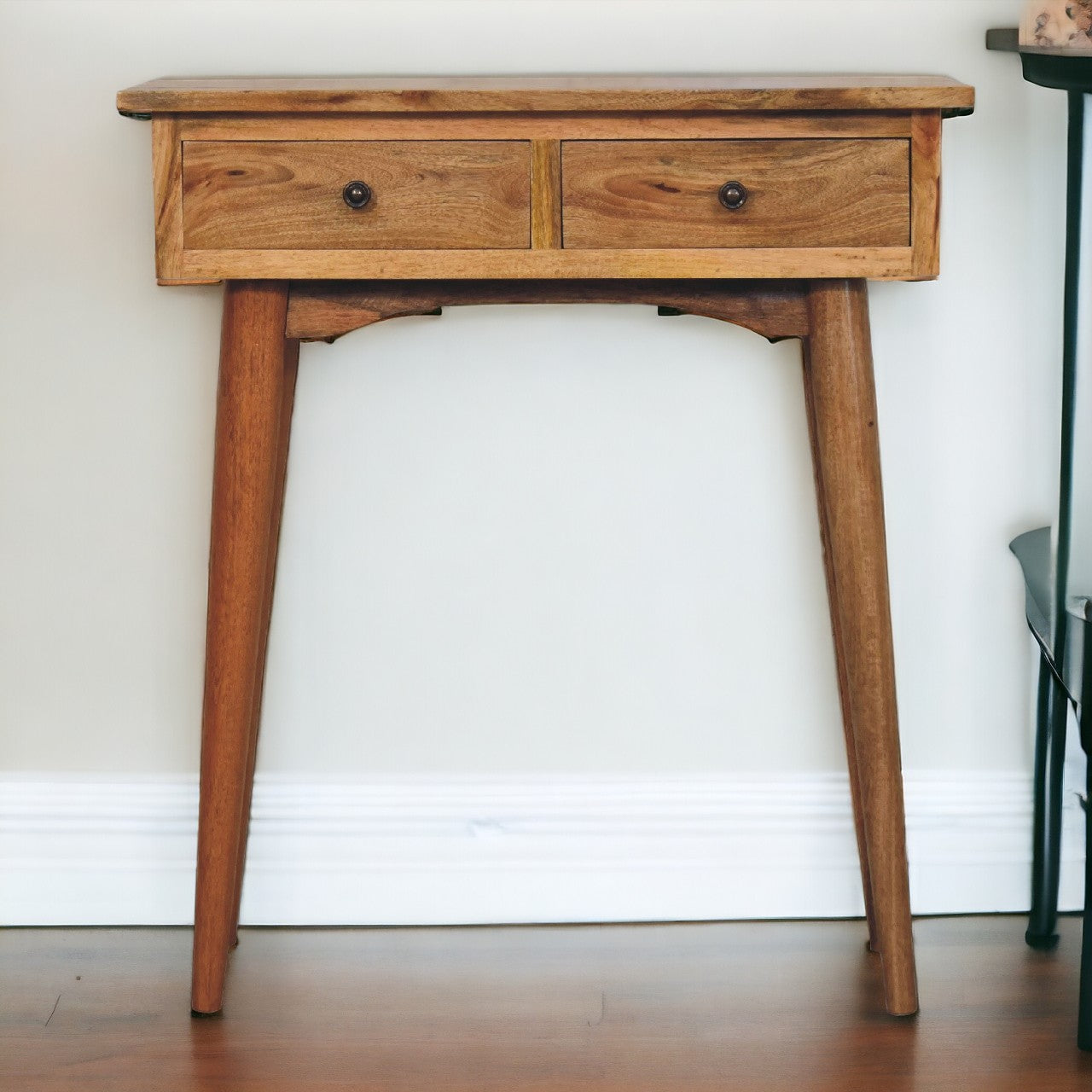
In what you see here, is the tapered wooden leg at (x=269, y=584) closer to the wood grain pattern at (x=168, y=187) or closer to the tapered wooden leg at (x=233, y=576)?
the tapered wooden leg at (x=233, y=576)

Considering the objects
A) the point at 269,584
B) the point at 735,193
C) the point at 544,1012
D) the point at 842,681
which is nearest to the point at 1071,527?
the point at 842,681

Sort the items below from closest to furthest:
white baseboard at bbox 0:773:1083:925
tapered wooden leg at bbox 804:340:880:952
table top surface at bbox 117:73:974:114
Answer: table top surface at bbox 117:73:974:114 < tapered wooden leg at bbox 804:340:880:952 < white baseboard at bbox 0:773:1083:925

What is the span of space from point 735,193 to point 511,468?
0.47m

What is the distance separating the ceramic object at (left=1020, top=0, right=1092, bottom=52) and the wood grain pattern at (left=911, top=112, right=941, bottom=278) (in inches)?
6.4

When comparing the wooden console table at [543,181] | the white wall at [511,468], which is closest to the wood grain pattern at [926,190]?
the wooden console table at [543,181]

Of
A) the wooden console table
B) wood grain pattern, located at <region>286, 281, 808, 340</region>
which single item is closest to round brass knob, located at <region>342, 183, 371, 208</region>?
the wooden console table

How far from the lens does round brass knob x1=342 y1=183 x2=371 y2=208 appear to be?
45.9 inches

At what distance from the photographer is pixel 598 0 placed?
56.9 inches

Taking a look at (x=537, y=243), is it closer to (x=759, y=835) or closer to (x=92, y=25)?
(x=92, y=25)

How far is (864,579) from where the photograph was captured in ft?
4.12

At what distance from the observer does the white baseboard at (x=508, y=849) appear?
60.2 inches

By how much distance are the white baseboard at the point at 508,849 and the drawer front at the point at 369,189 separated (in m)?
0.69

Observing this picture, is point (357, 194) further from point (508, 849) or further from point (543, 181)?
point (508, 849)

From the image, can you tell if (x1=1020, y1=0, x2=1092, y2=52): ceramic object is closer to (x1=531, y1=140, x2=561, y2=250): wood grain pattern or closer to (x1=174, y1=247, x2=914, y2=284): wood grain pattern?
(x1=174, y1=247, x2=914, y2=284): wood grain pattern
